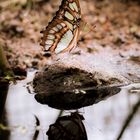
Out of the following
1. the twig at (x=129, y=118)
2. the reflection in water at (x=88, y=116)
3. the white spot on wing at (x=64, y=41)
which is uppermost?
the white spot on wing at (x=64, y=41)

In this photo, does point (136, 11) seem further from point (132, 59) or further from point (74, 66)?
point (74, 66)

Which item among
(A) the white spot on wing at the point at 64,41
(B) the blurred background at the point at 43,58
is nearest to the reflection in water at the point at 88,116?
(B) the blurred background at the point at 43,58

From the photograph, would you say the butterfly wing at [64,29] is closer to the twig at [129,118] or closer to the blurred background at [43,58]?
the blurred background at [43,58]

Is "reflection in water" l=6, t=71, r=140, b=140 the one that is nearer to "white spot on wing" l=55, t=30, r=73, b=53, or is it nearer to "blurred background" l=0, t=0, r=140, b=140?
"blurred background" l=0, t=0, r=140, b=140

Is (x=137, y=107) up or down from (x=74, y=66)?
down

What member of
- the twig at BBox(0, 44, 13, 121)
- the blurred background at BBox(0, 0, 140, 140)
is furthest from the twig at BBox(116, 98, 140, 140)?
the twig at BBox(0, 44, 13, 121)

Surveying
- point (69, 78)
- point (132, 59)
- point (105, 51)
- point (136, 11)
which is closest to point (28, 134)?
point (69, 78)

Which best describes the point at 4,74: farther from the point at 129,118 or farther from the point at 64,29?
the point at 129,118

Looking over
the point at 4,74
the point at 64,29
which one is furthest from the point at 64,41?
the point at 4,74
